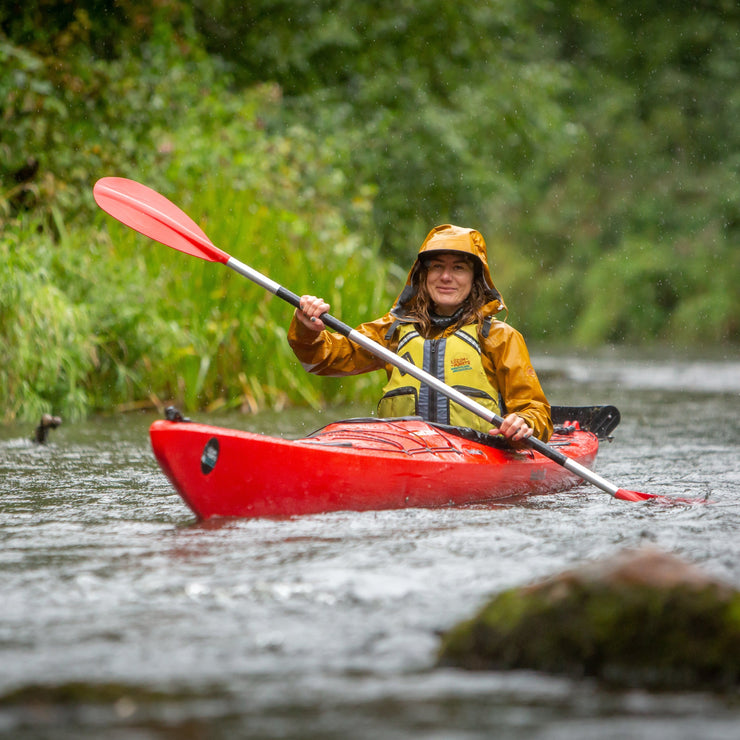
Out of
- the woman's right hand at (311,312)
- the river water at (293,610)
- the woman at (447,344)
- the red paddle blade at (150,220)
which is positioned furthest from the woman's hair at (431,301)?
the red paddle blade at (150,220)

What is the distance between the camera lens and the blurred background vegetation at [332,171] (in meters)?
6.87

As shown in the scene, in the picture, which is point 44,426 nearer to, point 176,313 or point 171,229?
point 171,229

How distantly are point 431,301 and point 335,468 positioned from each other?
3.69 feet

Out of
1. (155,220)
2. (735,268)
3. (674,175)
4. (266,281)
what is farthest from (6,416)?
(674,175)

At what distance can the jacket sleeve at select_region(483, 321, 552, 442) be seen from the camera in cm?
419

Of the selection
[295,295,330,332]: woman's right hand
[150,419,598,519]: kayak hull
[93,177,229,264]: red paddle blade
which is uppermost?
[93,177,229,264]: red paddle blade

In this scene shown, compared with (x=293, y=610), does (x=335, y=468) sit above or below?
above

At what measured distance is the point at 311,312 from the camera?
4074mm

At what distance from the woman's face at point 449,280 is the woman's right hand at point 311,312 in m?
0.52

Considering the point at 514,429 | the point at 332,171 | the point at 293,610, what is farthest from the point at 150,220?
the point at 332,171

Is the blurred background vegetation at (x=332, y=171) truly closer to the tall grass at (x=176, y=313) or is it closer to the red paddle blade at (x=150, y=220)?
the tall grass at (x=176, y=313)

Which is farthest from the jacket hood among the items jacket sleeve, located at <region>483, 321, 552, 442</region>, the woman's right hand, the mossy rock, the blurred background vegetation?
the blurred background vegetation

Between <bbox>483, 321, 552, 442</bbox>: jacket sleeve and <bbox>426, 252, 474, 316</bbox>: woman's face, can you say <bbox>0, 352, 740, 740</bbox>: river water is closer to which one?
<bbox>483, 321, 552, 442</bbox>: jacket sleeve

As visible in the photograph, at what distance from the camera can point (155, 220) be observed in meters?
4.77
